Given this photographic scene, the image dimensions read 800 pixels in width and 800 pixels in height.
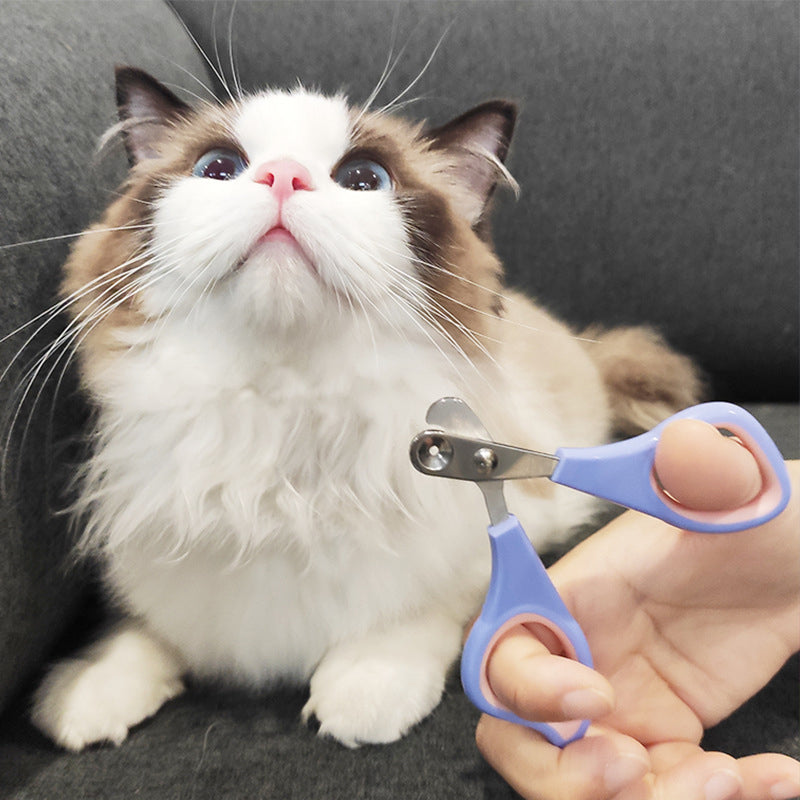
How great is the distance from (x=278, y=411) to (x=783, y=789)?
53 cm

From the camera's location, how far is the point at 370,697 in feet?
2.29

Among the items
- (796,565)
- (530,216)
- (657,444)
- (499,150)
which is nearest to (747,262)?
(530,216)

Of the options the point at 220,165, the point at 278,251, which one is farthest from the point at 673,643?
the point at 220,165

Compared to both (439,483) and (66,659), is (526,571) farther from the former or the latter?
(66,659)

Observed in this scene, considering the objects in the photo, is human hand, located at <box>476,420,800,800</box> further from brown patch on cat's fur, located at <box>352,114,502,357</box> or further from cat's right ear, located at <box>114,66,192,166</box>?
cat's right ear, located at <box>114,66,192,166</box>

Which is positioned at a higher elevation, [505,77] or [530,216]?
[505,77]

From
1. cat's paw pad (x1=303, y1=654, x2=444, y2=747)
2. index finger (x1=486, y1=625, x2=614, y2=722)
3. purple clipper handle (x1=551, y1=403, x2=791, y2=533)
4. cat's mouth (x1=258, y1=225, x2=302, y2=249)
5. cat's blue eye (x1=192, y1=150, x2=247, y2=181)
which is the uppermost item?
cat's blue eye (x1=192, y1=150, x2=247, y2=181)

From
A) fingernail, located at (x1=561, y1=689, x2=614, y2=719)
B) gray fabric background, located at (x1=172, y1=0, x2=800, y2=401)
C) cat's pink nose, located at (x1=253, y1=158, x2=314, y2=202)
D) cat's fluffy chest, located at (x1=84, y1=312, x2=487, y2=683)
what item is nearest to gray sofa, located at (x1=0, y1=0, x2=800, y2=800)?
gray fabric background, located at (x1=172, y1=0, x2=800, y2=401)

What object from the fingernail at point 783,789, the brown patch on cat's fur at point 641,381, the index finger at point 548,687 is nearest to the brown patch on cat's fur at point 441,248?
the index finger at point 548,687

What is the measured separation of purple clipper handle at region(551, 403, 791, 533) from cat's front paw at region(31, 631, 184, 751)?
53cm

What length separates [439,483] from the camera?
0.73 m

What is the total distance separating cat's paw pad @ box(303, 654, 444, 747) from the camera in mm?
688

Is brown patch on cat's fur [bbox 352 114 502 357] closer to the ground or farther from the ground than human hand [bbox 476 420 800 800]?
farther from the ground

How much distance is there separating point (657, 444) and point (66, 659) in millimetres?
711
